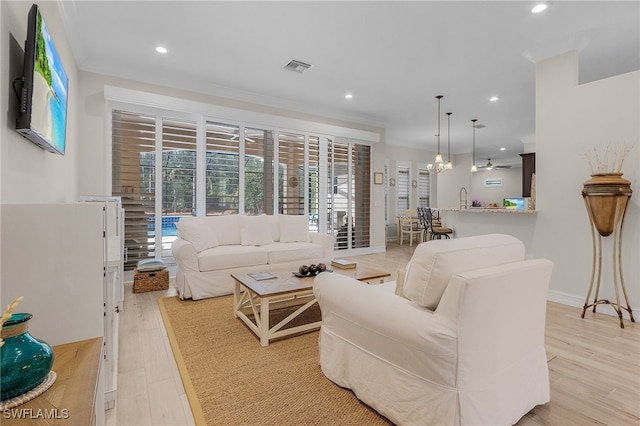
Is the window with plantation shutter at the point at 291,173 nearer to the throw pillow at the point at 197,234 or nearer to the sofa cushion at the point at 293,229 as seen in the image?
the sofa cushion at the point at 293,229

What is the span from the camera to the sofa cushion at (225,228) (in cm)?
405

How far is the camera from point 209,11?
282cm

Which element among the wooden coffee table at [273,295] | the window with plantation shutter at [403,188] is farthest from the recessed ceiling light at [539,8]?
the window with plantation shutter at [403,188]

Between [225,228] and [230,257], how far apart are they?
2.25ft

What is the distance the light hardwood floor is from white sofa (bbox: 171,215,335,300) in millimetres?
590

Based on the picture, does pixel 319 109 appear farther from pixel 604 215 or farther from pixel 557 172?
pixel 604 215

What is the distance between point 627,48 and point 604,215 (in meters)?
2.11

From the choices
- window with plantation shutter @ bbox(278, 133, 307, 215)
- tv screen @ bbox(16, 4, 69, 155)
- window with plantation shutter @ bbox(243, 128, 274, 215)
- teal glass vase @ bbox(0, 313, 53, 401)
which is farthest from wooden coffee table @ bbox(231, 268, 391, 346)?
window with plantation shutter @ bbox(278, 133, 307, 215)

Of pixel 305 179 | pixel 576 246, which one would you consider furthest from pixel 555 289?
pixel 305 179

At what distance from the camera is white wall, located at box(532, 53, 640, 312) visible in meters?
2.95

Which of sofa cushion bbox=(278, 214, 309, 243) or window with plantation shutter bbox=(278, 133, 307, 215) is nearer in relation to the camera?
sofa cushion bbox=(278, 214, 309, 243)

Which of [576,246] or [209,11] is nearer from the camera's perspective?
[209,11]

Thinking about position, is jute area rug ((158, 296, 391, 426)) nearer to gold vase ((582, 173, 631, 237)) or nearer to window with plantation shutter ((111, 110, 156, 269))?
window with plantation shutter ((111, 110, 156, 269))

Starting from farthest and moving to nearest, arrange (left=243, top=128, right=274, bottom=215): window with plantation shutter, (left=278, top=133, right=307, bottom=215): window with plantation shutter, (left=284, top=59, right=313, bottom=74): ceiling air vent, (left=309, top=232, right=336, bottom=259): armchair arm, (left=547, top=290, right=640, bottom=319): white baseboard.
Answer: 1. (left=278, top=133, right=307, bottom=215): window with plantation shutter
2. (left=243, top=128, right=274, bottom=215): window with plantation shutter
3. (left=309, top=232, right=336, bottom=259): armchair arm
4. (left=284, top=59, right=313, bottom=74): ceiling air vent
5. (left=547, top=290, right=640, bottom=319): white baseboard
